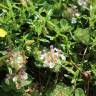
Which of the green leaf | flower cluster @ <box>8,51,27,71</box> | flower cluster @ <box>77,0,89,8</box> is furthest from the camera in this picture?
A: flower cluster @ <box>77,0,89,8</box>

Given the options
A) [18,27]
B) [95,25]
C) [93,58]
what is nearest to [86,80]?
[93,58]

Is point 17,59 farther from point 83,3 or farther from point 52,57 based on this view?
point 83,3

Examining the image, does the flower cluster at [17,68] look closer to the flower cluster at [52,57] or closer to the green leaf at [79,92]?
the flower cluster at [52,57]

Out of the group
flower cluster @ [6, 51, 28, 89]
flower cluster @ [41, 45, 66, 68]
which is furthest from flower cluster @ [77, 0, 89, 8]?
flower cluster @ [6, 51, 28, 89]

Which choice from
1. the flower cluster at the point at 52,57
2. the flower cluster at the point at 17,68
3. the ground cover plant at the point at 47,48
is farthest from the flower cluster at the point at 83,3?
the flower cluster at the point at 17,68

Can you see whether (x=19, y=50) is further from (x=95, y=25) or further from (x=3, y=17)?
(x=95, y=25)

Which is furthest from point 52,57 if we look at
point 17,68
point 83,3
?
point 83,3

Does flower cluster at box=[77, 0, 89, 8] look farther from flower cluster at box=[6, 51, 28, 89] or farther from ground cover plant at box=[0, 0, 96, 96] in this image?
flower cluster at box=[6, 51, 28, 89]
